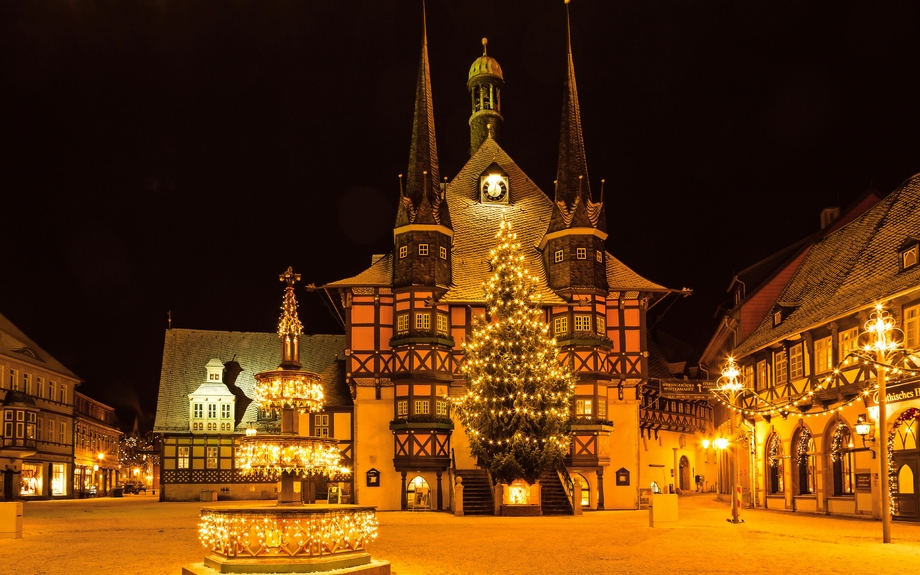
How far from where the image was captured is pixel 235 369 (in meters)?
61.4

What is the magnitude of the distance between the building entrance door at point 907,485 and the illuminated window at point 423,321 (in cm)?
2099

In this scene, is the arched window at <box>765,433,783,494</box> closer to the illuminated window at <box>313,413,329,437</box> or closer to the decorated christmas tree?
the decorated christmas tree

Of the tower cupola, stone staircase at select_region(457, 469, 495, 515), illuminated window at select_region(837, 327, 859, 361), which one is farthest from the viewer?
the tower cupola

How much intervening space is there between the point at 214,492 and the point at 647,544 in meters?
38.8

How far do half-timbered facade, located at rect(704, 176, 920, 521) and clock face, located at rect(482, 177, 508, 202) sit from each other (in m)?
13.7

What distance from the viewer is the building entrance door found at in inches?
1117

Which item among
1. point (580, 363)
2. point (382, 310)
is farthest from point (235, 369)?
point (580, 363)

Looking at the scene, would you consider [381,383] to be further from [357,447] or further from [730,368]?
[730,368]

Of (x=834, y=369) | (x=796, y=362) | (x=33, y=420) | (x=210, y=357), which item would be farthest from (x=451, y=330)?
(x=33, y=420)

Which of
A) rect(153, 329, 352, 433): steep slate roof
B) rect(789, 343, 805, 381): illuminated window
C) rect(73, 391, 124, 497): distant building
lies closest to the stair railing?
rect(789, 343, 805, 381): illuminated window

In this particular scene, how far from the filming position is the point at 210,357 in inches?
2434

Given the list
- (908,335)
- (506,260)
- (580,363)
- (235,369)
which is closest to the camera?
(908,335)

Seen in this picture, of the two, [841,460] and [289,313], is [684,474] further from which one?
[289,313]

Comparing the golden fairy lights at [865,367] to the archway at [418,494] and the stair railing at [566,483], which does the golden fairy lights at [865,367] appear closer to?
the stair railing at [566,483]
